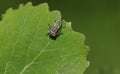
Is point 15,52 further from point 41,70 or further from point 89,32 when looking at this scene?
point 89,32

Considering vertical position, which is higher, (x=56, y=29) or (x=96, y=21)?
(x=56, y=29)

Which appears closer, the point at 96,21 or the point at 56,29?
the point at 56,29

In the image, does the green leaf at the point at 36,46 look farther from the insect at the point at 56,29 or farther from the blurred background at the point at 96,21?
the blurred background at the point at 96,21

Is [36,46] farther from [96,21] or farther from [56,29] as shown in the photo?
[96,21]

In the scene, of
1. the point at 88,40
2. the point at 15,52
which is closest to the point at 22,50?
the point at 15,52

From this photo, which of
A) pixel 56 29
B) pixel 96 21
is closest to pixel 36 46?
pixel 56 29

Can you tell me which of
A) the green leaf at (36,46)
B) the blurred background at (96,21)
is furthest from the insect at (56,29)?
the blurred background at (96,21)
